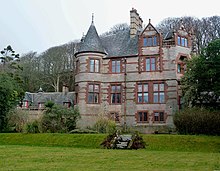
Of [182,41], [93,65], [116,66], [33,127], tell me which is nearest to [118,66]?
[116,66]

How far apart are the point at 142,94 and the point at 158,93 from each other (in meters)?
1.57

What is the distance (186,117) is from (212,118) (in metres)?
1.89

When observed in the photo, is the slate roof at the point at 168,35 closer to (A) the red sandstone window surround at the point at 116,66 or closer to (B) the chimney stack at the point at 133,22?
(B) the chimney stack at the point at 133,22

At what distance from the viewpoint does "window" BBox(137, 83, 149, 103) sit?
29156mm

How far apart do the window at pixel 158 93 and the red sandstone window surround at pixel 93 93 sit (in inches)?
223

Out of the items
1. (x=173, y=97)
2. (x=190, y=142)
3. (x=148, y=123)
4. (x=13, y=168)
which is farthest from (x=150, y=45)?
(x=13, y=168)

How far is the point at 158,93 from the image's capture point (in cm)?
2880

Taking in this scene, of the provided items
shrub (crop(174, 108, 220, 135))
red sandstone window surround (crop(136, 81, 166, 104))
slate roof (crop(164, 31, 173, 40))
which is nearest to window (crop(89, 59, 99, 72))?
red sandstone window surround (crop(136, 81, 166, 104))

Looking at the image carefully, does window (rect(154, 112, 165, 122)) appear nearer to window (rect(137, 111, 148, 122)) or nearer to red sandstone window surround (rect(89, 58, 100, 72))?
window (rect(137, 111, 148, 122))

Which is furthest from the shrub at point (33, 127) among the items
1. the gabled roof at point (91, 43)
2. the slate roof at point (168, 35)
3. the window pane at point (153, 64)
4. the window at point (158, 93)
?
the slate roof at point (168, 35)

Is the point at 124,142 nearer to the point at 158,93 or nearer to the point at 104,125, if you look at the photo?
the point at 104,125

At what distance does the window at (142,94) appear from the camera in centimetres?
2916

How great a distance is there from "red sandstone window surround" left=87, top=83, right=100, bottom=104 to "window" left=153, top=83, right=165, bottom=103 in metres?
5.67

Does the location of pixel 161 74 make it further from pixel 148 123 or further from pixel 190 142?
A: pixel 190 142
